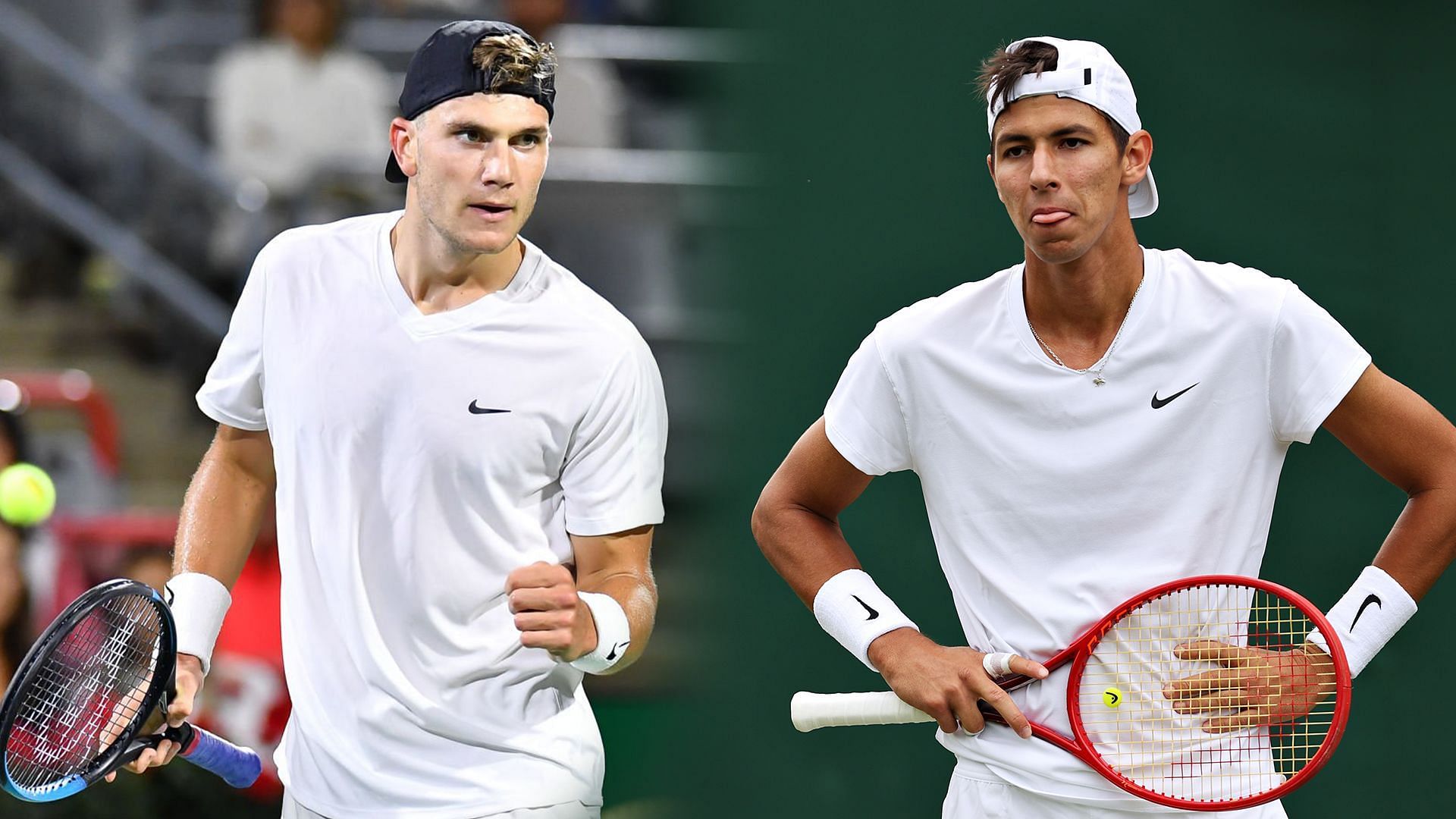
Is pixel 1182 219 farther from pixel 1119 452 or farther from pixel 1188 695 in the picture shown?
pixel 1188 695

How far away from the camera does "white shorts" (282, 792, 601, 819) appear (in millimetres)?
2363

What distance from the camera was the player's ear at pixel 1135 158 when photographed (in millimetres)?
2385

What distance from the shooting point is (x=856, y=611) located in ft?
8.21

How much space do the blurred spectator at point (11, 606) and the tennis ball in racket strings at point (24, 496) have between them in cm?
4

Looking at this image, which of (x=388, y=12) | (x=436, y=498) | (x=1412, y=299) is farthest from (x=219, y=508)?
(x=388, y=12)

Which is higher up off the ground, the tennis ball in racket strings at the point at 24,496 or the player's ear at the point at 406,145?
the player's ear at the point at 406,145

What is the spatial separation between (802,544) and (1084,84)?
762 millimetres

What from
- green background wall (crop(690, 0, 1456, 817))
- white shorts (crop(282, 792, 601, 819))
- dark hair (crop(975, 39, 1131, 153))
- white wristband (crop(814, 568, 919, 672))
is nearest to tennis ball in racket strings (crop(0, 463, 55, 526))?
green background wall (crop(690, 0, 1456, 817))

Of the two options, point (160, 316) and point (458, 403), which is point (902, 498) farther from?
point (160, 316)

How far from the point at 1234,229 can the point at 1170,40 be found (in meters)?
0.37

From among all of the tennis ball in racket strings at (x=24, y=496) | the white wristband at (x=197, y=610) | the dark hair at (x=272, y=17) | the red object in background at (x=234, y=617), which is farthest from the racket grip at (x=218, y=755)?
the dark hair at (x=272, y=17)

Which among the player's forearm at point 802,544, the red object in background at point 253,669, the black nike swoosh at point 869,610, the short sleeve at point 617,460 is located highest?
the short sleeve at point 617,460

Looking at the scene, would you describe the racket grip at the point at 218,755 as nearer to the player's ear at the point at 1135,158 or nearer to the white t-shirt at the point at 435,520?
the white t-shirt at the point at 435,520

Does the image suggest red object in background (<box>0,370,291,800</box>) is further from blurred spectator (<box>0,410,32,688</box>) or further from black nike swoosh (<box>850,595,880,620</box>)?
black nike swoosh (<box>850,595,880,620</box>)
